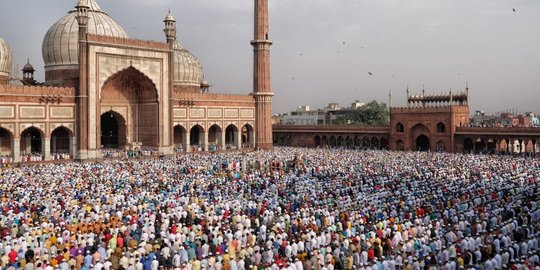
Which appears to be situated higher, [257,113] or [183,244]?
[257,113]

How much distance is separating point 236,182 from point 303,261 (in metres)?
11.0

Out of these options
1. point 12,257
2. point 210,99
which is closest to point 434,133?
point 210,99

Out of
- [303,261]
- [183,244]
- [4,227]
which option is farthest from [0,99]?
[303,261]

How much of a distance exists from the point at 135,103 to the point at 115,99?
5.52ft

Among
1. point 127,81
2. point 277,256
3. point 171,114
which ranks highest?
point 127,81

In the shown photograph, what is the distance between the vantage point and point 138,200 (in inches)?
674

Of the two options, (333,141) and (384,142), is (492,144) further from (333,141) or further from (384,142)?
(333,141)

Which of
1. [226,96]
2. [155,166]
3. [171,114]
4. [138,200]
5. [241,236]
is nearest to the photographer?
[241,236]

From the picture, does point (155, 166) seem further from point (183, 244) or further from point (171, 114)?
point (183, 244)

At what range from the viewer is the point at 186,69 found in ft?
151

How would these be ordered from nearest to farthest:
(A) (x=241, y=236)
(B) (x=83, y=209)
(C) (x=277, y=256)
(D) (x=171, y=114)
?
(C) (x=277, y=256), (A) (x=241, y=236), (B) (x=83, y=209), (D) (x=171, y=114)

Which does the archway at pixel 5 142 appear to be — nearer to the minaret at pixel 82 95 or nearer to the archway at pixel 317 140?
the minaret at pixel 82 95

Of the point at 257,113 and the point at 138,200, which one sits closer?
the point at 138,200

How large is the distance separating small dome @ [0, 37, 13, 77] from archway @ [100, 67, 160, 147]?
7960 mm
